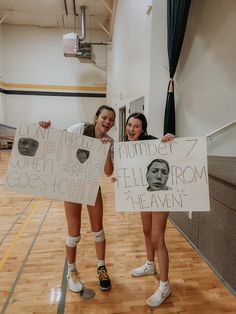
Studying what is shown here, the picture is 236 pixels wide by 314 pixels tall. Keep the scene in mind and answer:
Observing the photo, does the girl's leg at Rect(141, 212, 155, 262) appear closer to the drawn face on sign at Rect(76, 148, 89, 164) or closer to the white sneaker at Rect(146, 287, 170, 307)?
the white sneaker at Rect(146, 287, 170, 307)

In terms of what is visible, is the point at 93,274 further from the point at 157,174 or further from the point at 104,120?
the point at 104,120

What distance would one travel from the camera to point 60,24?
34.7 feet

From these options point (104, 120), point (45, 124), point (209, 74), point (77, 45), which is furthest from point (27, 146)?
point (77, 45)

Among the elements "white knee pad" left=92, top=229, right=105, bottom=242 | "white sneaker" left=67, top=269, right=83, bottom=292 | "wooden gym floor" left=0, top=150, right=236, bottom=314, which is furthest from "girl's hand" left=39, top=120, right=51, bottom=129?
"wooden gym floor" left=0, top=150, right=236, bottom=314

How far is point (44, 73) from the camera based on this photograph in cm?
1100

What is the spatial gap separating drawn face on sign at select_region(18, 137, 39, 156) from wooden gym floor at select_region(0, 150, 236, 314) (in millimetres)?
1020

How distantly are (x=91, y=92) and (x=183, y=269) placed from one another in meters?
10.00

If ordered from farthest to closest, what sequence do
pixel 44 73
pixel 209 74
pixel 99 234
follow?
pixel 44 73 → pixel 209 74 → pixel 99 234

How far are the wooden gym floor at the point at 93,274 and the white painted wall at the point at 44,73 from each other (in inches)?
338

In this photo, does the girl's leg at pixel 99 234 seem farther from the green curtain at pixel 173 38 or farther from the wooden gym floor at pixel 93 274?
the green curtain at pixel 173 38

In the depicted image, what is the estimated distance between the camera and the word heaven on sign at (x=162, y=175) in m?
1.57

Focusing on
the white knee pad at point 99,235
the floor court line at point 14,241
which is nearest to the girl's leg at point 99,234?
the white knee pad at point 99,235

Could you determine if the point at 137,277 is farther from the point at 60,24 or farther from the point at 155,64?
the point at 60,24

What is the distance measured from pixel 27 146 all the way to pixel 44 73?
34.0ft
